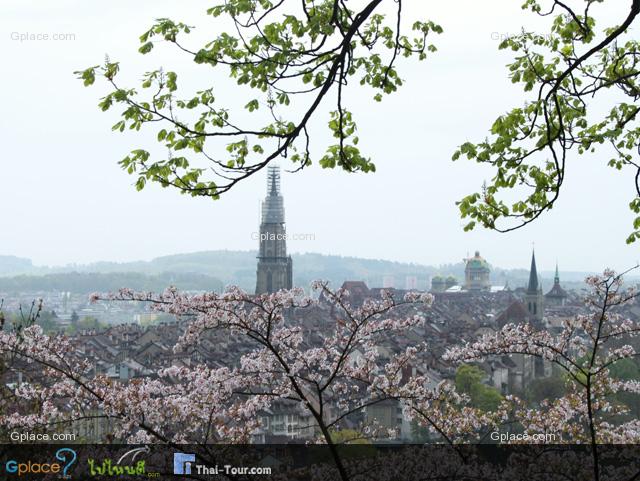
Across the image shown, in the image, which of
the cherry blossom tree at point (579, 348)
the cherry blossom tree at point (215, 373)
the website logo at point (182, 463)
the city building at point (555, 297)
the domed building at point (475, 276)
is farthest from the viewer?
the domed building at point (475, 276)

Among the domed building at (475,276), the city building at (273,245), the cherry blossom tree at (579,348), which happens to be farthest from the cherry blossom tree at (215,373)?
the domed building at (475,276)

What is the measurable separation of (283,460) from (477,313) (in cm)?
12311

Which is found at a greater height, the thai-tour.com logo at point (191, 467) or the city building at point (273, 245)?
the city building at point (273, 245)

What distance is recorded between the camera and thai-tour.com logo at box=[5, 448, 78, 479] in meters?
6.76

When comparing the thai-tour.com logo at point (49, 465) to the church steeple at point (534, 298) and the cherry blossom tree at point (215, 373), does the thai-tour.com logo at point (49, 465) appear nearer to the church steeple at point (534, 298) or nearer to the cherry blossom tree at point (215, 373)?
the cherry blossom tree at point (215, 373)

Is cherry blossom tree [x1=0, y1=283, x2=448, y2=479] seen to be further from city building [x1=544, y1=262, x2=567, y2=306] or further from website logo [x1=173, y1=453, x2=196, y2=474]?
city building [x1=544, y1=262, x2=567, y2=306]

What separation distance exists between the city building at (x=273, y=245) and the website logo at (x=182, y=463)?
108 meters

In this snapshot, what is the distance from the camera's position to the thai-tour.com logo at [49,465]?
6.76 m

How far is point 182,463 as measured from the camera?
658 cm

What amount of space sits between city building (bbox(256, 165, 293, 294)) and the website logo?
354 feet

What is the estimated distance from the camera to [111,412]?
6.80 metres

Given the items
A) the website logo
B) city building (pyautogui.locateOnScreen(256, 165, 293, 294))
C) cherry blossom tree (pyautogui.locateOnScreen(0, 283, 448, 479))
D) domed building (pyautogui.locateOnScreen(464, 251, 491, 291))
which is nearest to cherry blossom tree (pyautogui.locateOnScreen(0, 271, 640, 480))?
cherry blossom tree (pyautogui.locateOnScreen(0, 283, 448, 479))

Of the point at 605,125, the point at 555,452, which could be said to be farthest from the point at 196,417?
the point at 605,125

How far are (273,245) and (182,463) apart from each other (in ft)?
362
